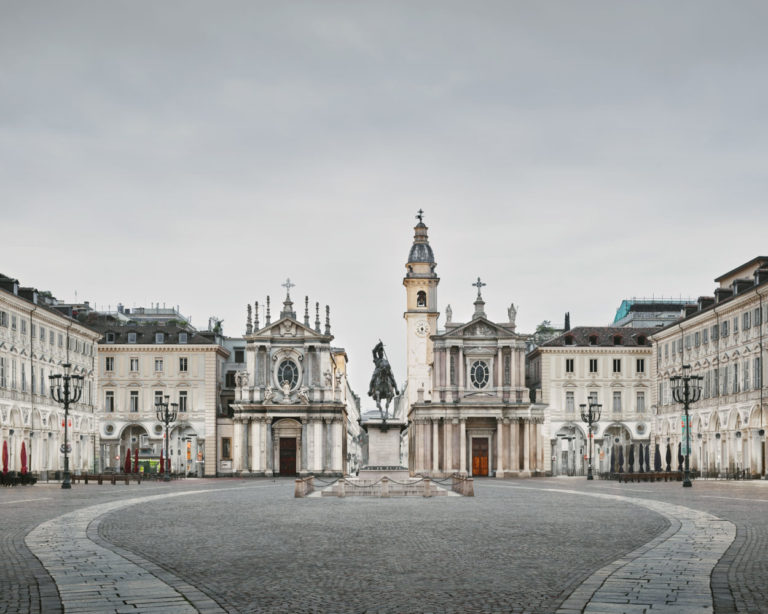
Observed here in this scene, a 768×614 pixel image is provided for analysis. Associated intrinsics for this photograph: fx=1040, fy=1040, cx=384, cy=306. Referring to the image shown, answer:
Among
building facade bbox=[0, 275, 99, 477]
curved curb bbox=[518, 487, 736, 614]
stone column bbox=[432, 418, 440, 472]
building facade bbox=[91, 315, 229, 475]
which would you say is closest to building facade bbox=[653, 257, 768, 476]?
stone column bbox=[432, 418, 440, 472]

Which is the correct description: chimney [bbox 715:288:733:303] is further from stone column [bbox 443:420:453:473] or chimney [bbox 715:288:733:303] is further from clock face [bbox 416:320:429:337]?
clock face [bbox 416:320:429:337]

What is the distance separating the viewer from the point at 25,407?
72500 mm

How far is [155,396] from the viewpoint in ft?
321

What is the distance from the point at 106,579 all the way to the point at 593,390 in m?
87.4

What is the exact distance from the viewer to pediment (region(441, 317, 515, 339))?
9625 cm

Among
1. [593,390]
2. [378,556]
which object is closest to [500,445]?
[593,390]

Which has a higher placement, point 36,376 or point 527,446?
point 36,376

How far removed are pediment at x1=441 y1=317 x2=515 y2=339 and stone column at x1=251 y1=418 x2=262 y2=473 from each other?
19.5 m

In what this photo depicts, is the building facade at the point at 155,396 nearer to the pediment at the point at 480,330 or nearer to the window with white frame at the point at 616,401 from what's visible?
the pediment at the point at 480,330

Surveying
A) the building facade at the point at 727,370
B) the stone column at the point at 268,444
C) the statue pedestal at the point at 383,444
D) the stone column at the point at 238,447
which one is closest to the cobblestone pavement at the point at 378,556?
the statue pedestal at the point at 383,444

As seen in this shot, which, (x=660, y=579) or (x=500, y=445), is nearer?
(x=660, y=579)

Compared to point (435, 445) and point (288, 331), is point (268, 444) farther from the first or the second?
point (435, 445)

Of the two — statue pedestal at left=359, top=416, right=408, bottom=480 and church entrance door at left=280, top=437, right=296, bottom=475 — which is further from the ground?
statue pedestal at left=359, top=416, right=408, bottom=480

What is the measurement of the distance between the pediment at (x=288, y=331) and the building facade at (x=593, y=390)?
21765 millimetres
